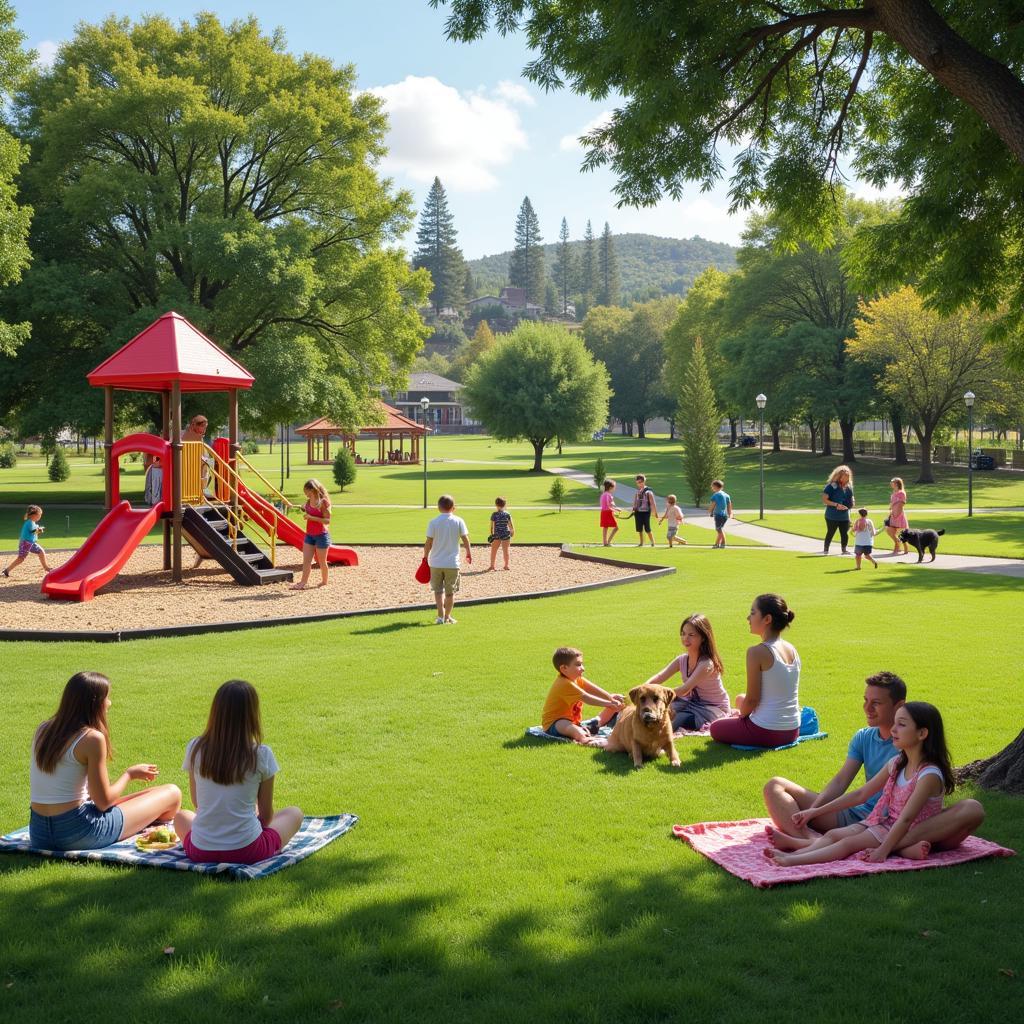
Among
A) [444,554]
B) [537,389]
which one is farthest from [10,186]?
[537,389]

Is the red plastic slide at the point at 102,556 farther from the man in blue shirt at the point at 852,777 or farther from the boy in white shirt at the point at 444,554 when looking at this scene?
the man in blue shirt at the point at 852,777

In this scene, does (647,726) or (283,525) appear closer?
(647,726)

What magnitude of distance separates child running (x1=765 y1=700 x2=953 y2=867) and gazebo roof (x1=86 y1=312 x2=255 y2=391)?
1580 cm

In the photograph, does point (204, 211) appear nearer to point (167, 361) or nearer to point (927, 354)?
point (167, 361)

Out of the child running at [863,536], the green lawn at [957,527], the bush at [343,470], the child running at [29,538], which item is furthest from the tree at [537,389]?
the child running at [29,538]

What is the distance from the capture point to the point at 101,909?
4875 millimetres

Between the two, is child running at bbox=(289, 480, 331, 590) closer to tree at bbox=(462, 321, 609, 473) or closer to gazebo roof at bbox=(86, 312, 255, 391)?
gazebo roof at bbox=(86, 312, 255, 391)

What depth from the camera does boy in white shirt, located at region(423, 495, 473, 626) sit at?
13.7 metres

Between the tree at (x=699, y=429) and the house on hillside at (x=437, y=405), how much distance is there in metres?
101

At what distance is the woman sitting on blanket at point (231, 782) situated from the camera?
5387 millimetres

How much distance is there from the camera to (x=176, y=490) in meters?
18.8

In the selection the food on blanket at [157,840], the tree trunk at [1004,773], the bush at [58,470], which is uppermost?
the bush at [58,470]

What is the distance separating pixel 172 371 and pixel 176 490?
2162 mm

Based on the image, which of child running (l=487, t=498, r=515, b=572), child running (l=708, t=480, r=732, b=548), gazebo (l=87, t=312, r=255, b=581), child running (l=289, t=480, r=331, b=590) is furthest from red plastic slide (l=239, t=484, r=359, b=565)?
child running (l=708, t=480, r=732, b=548)
